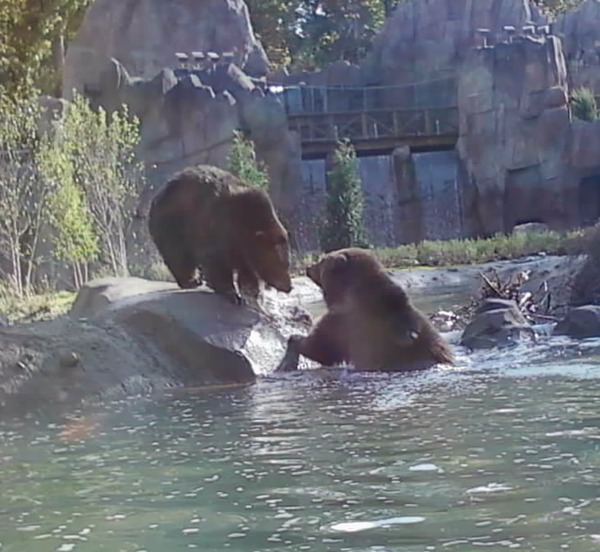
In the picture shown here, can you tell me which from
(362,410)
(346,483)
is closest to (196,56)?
(362,410)

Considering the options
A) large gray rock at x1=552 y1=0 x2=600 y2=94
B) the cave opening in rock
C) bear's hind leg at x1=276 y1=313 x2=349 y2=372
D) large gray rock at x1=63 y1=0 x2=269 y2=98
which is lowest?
bear's hind leg at x1=276 y1=313 x2=349 y2=372

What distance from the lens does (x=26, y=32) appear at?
845 inches

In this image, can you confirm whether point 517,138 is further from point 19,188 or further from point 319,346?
point 319,346

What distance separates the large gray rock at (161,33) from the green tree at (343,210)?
10499 mm

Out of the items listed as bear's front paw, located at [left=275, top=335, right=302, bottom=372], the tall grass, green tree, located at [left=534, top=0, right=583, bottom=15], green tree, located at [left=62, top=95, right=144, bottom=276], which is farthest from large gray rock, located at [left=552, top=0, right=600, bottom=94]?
bear's front paw, located at [left=275, top=335, right=302, bottom=372]

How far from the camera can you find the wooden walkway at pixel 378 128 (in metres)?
39.3

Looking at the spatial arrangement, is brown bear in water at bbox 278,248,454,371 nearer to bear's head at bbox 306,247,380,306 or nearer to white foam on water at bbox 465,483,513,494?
bear's head at bbox 306,247,380,306

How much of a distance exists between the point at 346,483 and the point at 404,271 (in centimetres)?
2168

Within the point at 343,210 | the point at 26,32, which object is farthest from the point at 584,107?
the point at 26,32

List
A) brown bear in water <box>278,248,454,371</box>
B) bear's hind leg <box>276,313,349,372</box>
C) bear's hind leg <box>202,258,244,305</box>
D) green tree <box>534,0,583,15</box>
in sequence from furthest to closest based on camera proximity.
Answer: green tree <box>534,0,583,15</box> < bear's hind leg <box>202,258,244,305</box> < bear's hind leg <box>276,313,349,372</box> < brown bear in water <box>278,248,454,371</box>

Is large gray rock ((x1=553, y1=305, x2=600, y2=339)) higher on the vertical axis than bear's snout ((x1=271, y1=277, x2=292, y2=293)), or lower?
lower

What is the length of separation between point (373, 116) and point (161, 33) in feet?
28.4

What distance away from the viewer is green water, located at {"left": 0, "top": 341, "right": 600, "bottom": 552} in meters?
4.41

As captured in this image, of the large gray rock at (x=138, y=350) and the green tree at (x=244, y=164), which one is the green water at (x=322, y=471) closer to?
the large gray rock at (x=138, y=350)
